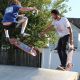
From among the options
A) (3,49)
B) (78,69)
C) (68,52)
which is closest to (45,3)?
(3,49)

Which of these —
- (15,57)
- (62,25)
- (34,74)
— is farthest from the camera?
(15,57)

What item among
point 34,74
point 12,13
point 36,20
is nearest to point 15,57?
point 36,20

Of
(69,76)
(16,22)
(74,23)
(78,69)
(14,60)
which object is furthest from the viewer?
(74,23)

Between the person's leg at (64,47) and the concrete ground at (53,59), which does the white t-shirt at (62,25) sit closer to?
the person's leg at (64,47)

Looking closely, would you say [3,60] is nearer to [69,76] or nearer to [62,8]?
[62,8]

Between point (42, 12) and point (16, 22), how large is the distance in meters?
10.3

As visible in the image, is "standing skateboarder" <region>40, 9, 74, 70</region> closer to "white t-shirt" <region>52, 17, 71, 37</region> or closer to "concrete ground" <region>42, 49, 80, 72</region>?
"white t-shirt" <region>52, 17, 71, 37</region>

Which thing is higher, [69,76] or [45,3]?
[45,3]

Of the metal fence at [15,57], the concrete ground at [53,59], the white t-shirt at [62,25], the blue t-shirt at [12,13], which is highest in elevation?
the blue t-shirt at [12,13]

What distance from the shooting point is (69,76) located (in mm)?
8258

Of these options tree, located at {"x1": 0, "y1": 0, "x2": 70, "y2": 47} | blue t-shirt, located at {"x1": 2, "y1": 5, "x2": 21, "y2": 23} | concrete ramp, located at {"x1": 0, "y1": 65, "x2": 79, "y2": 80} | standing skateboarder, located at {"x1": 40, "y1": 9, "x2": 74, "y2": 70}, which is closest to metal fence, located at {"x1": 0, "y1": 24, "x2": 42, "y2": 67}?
tree, located at {"x1": 0, "y1": 0, "x2": 70, "y2": 47}

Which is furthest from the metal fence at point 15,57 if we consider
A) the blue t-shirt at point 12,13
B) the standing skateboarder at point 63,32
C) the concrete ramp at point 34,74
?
the concrete ramp at point 34,74

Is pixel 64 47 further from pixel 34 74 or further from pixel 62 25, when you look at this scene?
pixel 34 74

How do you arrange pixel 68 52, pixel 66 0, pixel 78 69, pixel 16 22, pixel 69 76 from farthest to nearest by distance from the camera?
pixel 78 69 → pixel 66 0 → pixel 16 22 → pixel 68 52 → pixel 69 76
